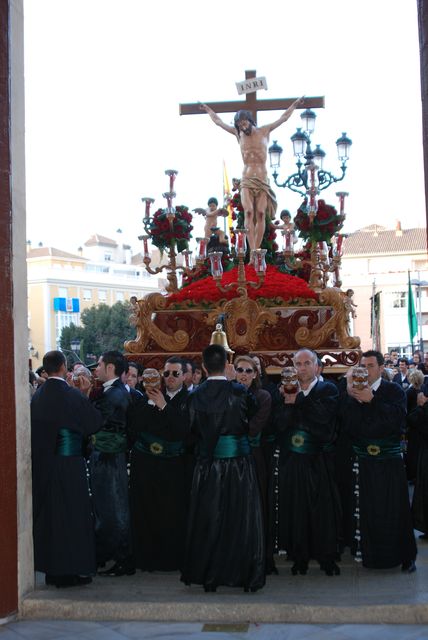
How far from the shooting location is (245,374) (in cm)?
603

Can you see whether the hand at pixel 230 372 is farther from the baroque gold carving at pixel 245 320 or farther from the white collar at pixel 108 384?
the baroque gold carving at pixel 245 320

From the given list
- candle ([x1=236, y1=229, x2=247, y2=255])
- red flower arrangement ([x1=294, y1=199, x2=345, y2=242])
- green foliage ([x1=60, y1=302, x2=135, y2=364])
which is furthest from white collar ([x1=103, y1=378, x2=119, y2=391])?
green foliage ([x1=60, y1=302, x2=135, y2=364])

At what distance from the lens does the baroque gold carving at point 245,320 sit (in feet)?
29.5

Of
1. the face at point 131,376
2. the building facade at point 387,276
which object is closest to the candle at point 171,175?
the face at point 131,376

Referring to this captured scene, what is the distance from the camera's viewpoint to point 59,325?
5850 centimetres

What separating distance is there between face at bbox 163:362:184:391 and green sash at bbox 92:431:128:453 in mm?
538

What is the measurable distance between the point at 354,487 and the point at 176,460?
4.26 ft

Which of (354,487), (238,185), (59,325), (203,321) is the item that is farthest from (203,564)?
(59,325)

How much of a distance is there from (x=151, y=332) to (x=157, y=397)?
12.0 ft

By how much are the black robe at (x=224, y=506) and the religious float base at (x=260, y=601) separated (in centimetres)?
16

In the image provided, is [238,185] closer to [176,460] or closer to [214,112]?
[214,112]

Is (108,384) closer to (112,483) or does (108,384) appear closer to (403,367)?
(112,483)

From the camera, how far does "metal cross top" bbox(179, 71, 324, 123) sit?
1212 cm

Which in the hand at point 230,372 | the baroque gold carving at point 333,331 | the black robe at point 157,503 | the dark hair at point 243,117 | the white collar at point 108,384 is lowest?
the black robe at point 157,503
